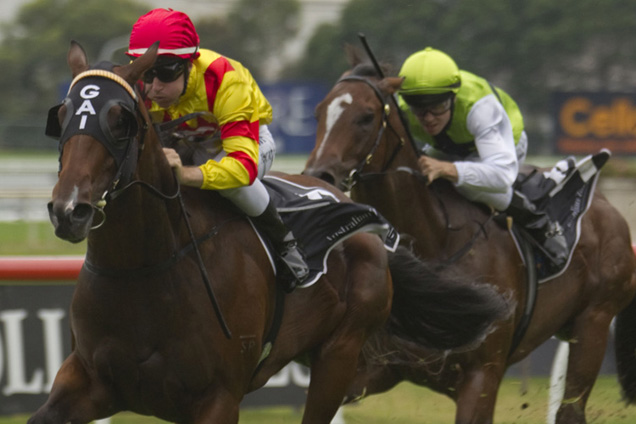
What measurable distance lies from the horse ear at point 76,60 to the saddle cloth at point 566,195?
94.9 inches

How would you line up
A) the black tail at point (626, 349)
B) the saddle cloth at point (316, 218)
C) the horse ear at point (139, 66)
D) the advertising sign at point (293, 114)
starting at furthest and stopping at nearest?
the advertising sign at point (293, 114) → the black tail at point (626, 349) → the saddle cloth at point (316, 218) → the horse ear at point (139, 66)

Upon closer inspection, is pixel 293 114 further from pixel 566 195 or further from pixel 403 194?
pixel 403 194

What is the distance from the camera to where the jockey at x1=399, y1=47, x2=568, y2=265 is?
177 inches

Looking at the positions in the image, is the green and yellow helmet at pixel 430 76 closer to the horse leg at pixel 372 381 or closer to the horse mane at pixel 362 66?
the horse mane at pixel 362 66

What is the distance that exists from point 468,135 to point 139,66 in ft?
6.90

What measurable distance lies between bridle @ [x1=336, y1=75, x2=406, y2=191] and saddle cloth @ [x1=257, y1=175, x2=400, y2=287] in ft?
1.34

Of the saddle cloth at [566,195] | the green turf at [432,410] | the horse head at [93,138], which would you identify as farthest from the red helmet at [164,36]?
the green turf at [432,410]

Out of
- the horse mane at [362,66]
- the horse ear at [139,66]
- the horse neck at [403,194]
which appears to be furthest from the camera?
the horse mane at [362,66]

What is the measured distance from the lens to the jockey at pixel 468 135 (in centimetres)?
448

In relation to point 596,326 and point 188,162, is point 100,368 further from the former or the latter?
point 596,326

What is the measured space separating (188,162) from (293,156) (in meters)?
24.7

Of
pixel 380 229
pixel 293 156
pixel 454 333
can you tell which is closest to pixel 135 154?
pixel 380 229

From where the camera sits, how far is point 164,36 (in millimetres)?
3223

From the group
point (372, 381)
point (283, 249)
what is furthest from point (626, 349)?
point (283, 249)
